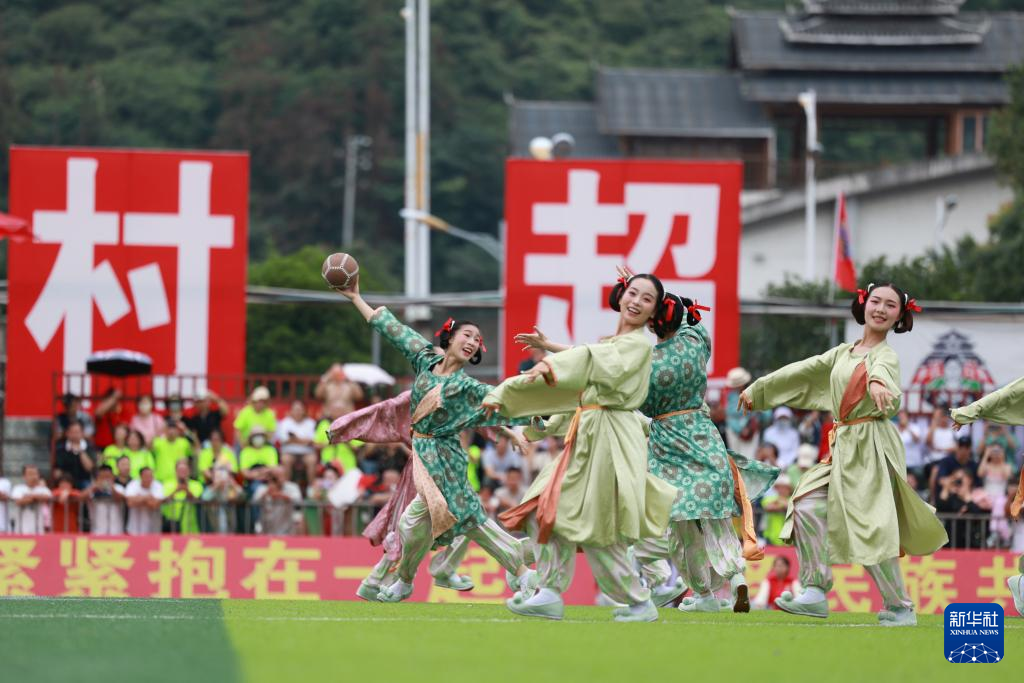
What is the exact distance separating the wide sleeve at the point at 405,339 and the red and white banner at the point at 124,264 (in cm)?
609

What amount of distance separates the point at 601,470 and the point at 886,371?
5.67ft

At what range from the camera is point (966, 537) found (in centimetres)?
1673

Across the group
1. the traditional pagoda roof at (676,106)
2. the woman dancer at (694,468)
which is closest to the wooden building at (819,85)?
the traditional pagoda roof at (676,106)

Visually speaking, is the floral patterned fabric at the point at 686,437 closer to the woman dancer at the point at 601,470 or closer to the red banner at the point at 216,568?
the woman dancer at the point at 601,470

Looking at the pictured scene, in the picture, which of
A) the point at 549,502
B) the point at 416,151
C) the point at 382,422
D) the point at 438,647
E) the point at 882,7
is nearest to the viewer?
the point at 438,647

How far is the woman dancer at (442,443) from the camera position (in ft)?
38.1

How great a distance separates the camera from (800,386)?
37.3 ft

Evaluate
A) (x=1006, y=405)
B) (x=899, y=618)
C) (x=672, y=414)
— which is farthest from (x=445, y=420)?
(x=1006, y=405)

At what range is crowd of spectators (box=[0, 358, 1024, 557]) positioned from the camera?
16.7 metres

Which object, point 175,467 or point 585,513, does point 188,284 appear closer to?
point 175,467

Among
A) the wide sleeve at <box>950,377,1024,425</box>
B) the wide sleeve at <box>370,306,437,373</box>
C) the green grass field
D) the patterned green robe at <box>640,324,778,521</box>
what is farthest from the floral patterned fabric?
the wide sleeve at <box>950,377,1024,425</box>

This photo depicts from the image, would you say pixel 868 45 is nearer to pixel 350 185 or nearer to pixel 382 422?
pixel 350 185

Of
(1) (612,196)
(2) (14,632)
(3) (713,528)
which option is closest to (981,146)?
(1) (612,196)

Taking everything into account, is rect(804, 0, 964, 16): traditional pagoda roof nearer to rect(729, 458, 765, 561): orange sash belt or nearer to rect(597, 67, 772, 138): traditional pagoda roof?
rect(597, 67, 772, 138): traditional pagoda roof
